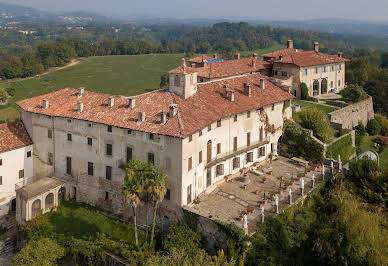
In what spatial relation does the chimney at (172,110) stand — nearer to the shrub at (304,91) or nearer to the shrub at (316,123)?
the shrub at (316,123)

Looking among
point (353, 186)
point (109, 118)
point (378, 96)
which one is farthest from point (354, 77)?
point (109, 118)

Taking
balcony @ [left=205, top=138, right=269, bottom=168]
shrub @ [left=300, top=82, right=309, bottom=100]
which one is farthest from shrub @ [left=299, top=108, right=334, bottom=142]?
shrub @ [left=300, top=82, right=309, bottom=100]

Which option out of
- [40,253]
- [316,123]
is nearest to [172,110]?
[40,253]

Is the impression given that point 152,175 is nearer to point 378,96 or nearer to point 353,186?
point 353,186

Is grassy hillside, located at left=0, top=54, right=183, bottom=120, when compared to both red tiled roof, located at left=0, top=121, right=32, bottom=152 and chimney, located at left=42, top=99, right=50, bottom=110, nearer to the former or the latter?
red tiled roof, located at left=0, top=121, right=32, bottom=152

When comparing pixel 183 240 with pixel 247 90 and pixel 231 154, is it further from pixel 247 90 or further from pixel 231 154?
pixel 247 90
